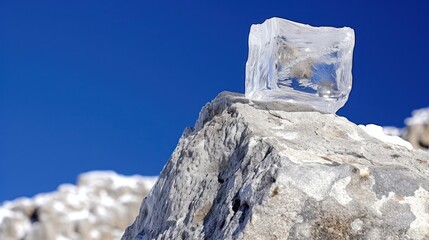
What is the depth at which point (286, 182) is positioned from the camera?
5.36 feet

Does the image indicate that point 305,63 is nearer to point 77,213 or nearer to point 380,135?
point 380,135

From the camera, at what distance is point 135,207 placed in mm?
20625

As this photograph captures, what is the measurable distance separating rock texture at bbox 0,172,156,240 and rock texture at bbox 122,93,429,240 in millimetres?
18119

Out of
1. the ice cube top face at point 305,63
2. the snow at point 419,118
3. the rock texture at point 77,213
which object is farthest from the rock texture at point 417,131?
the ice cube top face at point 305,63

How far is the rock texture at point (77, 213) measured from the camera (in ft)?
67.2

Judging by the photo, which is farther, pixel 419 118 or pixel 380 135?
pixel 419 118

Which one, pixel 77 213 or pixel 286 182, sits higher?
pixel 77 213

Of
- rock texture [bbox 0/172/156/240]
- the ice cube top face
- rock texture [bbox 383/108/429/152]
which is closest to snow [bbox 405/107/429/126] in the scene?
rock texture [bbox 383/108/429/152]

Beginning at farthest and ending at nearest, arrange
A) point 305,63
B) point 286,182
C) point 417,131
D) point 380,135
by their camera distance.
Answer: point 417,131 < point 305,63 < point 380,135 < point 286,182

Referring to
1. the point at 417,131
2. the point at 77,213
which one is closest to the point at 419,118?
the point at 417,131

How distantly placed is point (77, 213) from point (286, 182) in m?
20.3

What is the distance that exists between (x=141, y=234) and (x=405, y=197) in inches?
34.1

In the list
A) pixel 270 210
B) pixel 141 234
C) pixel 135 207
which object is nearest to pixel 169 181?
pixel 141 234

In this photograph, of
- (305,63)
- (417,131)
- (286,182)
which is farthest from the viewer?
(417,131)
